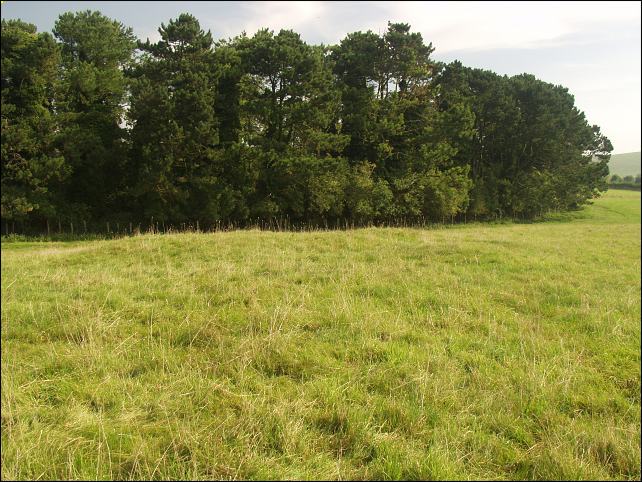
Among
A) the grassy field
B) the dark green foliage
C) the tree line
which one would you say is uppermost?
the tree line

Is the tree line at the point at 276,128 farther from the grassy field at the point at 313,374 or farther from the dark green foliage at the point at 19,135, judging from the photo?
the dark green foliage at the point at 19,135

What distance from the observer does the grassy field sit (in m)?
3.19

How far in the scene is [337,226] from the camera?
32375 mm

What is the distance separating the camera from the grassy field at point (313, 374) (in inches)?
126

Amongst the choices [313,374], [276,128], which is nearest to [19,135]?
[313,374]

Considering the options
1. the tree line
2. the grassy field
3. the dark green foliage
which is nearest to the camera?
the dark green foliage

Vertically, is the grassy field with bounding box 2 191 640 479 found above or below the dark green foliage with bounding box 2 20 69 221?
below

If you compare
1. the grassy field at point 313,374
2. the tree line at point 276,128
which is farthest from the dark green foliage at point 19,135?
the tree line at point 276,128

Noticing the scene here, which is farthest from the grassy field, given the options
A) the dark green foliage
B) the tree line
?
the tree line

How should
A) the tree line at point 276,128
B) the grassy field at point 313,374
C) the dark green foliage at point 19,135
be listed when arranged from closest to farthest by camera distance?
the dark green foliage at point 19,135 < the grassy field at point 313,374 < the tree line at point 276,128

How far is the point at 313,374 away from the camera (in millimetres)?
4574

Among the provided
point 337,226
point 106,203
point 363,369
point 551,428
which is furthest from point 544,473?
point 337,226

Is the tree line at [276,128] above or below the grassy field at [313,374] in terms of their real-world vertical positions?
above

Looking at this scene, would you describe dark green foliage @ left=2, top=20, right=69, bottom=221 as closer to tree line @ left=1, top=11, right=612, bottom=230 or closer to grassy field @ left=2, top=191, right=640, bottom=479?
grassy field @ left=2, top=191, right=640, bottom=479
